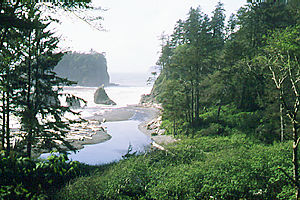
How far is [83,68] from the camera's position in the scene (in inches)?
3600

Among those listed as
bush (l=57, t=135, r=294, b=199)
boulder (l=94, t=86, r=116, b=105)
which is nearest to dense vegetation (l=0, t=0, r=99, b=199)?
bush (l=57, t=135, r=294, b=199)

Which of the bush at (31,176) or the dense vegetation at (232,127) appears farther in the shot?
the dense vegetation at (232,127)

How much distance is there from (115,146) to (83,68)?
75.9 m

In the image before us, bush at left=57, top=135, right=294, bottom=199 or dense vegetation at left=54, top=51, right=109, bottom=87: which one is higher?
dense vegetation at left=54, top=51, right=109, bottom=87

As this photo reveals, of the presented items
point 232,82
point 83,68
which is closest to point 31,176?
point 232,82

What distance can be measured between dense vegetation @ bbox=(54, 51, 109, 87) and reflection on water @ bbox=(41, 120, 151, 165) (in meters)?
65.2

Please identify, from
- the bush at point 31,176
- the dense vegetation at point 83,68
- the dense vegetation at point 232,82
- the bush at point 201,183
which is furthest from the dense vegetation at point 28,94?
the dense vegetation at point 83,68

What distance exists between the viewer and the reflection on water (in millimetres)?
18906

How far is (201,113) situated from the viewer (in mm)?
25250

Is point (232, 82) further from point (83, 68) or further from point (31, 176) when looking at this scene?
point (83, 68)

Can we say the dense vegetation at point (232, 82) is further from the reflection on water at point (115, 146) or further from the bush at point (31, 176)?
the bush at point (31, 176)

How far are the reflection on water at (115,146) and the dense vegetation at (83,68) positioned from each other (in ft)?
214

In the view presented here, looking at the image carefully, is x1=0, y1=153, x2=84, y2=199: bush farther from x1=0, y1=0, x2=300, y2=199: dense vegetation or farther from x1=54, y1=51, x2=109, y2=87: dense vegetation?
x1=54, y1=51, x2=109, y2=87: dense vegetation

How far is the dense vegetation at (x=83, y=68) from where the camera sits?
89.9 metres
